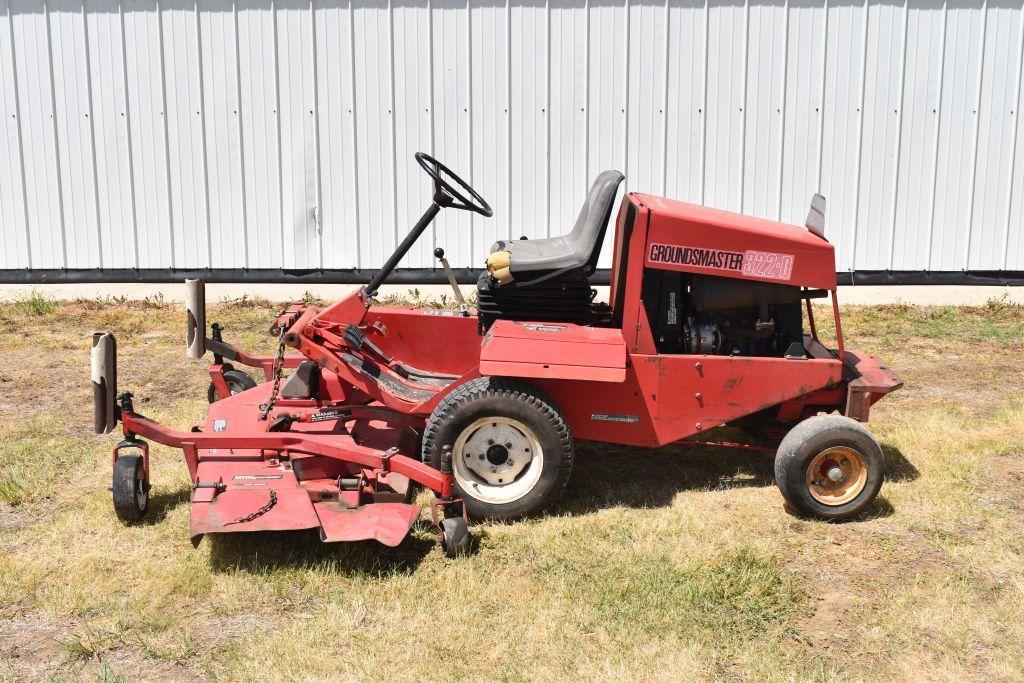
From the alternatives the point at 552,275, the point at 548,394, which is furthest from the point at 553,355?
the point at 552,275

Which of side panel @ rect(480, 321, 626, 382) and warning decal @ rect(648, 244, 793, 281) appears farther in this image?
warning decal @ rect(648, 244, 793, 281)

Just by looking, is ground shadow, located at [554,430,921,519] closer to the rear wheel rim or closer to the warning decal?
the rear wheel rim

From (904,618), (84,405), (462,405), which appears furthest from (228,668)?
(84,405)

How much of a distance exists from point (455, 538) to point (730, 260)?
2.02 metres

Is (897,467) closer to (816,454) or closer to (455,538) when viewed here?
(816,454)

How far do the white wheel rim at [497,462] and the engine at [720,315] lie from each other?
3.19ft

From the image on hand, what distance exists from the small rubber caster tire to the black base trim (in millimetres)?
6327

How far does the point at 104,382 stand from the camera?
14.6 ft

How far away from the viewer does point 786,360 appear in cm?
480

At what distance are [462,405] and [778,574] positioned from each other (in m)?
1.67

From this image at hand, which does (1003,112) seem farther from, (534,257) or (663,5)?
(534,257)

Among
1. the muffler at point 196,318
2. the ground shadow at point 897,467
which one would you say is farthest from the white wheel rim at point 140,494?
the ground shadow at point 897,467

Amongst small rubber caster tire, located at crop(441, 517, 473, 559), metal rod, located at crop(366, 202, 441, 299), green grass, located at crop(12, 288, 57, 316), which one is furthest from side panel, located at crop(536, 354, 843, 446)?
green grass, located at crop(12, 288, 57, 316)

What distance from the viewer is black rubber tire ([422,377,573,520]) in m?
4.54
